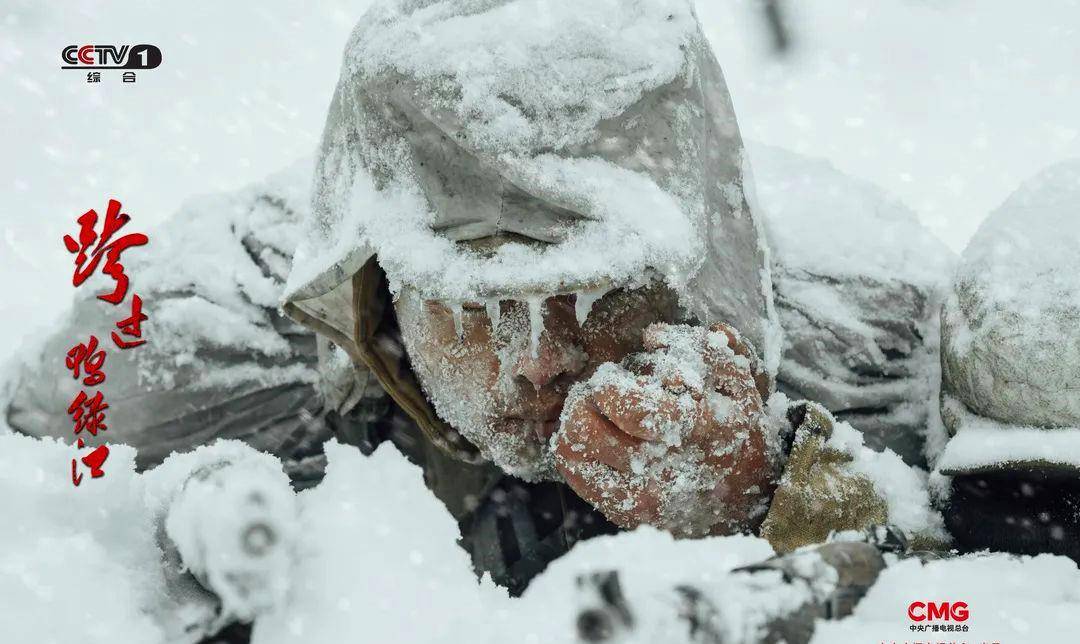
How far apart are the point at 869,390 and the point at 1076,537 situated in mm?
471

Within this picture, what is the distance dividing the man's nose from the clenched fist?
76 millimetres

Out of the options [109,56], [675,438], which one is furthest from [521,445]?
[109,56]

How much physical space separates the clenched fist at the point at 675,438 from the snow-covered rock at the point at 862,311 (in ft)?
1.29

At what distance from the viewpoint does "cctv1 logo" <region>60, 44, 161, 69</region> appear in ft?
8.63

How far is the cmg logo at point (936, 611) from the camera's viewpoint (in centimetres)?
94

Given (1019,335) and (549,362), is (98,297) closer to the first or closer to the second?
(549,362)

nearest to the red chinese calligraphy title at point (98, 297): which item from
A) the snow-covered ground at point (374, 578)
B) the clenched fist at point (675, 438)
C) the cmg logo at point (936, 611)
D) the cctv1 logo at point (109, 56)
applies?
the cctv1 logo at point (109, 56)

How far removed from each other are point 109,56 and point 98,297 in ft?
3.27

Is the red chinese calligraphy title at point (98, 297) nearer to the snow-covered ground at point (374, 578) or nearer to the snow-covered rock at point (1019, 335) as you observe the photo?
the snow-covered ground at point (374, 578)

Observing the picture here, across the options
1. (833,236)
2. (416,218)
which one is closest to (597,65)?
(416,218)

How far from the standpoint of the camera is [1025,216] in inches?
54.9

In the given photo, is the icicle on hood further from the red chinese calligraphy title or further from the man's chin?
the red chinese calligraphy title

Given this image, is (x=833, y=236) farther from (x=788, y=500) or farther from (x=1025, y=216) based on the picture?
(x=788, y=500)

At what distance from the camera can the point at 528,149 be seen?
125 cm
